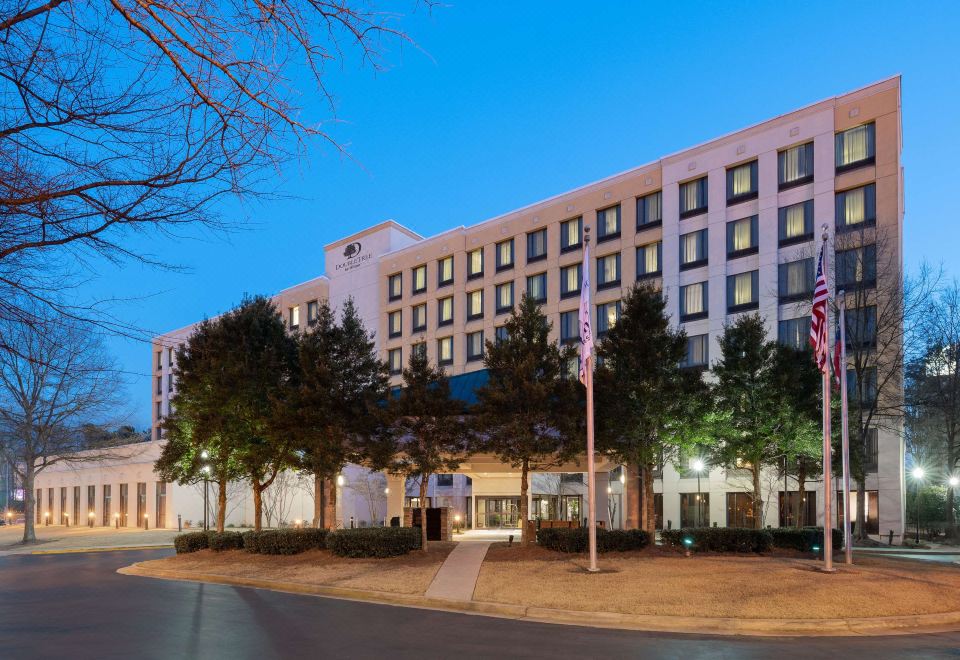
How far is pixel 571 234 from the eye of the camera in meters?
54.9

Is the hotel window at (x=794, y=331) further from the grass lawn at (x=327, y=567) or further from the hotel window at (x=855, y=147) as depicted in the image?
the grass lawn at (x=327, y=567)

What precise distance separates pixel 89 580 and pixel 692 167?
131 feet

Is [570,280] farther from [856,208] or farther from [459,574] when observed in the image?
[459,574]

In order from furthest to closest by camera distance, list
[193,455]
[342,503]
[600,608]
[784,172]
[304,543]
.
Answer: [342,503], [784,172], [193,455], [304,543], [600,608]

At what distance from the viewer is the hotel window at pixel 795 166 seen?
44.0 m

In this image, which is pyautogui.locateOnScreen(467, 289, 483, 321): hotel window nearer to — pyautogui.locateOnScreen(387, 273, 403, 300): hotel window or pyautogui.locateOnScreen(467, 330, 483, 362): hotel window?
pyautogui.locateOnScreen(467, 330, 483, 362): hotel window

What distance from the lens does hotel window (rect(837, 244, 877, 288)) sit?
127ft

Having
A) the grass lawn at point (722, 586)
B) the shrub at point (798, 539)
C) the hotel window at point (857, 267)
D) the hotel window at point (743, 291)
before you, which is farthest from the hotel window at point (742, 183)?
the grass lawn at point (722, 586)

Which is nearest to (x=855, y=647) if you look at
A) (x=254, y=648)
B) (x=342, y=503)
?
(x=254, y=648)

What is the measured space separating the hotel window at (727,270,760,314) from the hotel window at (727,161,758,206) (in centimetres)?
460

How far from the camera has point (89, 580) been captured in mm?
23906

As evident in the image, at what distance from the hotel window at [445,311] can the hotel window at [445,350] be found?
1384 millimetres

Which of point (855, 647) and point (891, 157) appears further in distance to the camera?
point (891, 157)

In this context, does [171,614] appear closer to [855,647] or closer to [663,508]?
[855,647]
